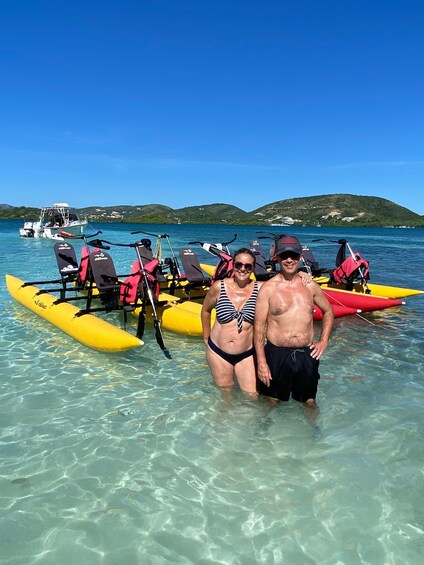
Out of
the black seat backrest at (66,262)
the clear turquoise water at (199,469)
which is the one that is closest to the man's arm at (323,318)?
the clear turquoise water at (199,469)

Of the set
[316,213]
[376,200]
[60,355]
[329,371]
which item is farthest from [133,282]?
[376,200]

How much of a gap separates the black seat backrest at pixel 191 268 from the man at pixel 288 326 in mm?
5844

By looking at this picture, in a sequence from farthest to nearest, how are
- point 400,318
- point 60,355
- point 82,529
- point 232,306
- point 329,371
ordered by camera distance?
1. point 400,318
2. point 60,355
3. point 329,371
4. point 232,306
5. point 82,529

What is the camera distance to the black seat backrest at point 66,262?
35.7 ft

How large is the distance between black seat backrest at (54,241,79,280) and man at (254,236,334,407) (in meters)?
7.69

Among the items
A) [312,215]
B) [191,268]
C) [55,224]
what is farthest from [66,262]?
[312,215]

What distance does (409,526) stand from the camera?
339 cm

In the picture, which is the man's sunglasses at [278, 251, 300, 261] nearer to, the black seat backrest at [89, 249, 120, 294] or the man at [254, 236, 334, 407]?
the man at [254, 236, 334, 407]

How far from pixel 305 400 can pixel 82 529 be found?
2539 millimetres

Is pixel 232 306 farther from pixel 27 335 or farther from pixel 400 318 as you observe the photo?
pixel 400 318

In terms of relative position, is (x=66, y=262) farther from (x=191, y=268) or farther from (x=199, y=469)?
(x=199, y=469)

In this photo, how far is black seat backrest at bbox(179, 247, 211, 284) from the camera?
10.2 meters

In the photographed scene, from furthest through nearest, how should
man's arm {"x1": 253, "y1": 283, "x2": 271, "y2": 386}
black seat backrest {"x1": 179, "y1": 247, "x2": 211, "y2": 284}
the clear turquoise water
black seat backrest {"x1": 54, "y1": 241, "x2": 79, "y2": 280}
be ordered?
1. black seat backrest {"x1": 54, "y1": 241, "x2": 79, "y2": 280}
2. black seat backrest {"x1": 179, "y1": 247, "x2": 211, "y2": 284}
3. man's arm {"x1": 253, "y1": 283, "x2": 271, "y2": 386}
4. the clear turquoise water

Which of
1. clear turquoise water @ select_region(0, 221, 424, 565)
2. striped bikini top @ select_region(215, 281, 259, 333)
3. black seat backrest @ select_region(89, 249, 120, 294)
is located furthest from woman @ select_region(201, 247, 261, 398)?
black seat backrest @ select_region(89, 249, 120, 294)
